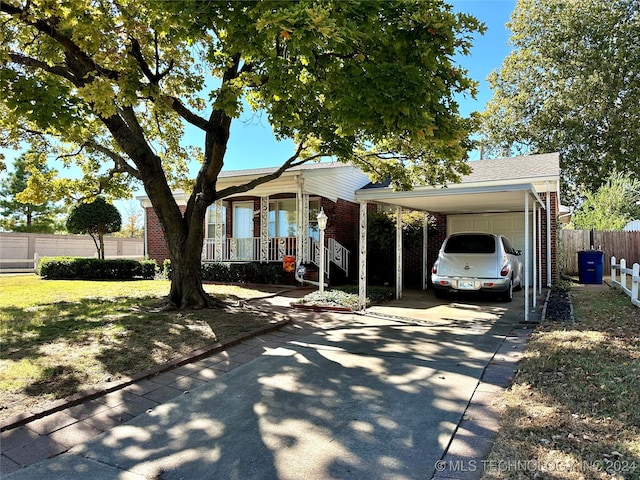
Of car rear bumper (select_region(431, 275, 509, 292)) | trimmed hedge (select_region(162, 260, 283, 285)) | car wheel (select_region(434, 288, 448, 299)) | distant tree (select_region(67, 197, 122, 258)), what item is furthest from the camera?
distant tree (select_region(67, 197, 122, 258))

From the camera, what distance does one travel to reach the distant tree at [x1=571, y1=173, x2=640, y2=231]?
19.7 m

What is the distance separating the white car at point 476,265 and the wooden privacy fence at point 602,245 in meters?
8.48

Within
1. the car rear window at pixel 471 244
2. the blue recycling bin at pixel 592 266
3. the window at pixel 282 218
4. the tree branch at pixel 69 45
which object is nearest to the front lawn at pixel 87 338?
the tree branch at pixel 69 45

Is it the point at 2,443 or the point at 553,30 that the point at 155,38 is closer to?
the point at 2,443

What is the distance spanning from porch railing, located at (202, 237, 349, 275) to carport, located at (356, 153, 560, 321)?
279cm

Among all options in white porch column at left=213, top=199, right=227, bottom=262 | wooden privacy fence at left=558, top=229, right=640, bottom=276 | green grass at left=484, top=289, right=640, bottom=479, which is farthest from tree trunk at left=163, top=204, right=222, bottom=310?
wooden privacy fence at left=558, top=229, right=640, bottom=276

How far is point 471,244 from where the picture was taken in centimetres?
1041

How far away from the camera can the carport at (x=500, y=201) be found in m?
8.47

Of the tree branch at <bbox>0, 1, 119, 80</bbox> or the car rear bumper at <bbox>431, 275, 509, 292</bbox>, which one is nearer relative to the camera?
the tree branch at <bbox>0, 1, 119, 80</bbox>

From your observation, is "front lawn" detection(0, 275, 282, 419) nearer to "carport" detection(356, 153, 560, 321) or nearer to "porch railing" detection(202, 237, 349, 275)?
"carport" detection(356, 153, 560, 321)

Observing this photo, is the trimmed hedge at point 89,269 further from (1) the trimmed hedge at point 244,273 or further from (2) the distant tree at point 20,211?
(2) the distant tree at point 20,211

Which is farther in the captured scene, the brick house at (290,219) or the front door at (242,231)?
the front door at (242,231)

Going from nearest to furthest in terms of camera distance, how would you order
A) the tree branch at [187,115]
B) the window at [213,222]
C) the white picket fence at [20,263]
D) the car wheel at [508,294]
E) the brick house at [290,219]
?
the tree branch at [187,115]
the car wheel at [508,294]
the brick house at [290,219]
the window at [213,222]
the white picket fence at [20,263]

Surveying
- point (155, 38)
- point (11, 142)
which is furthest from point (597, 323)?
point (11, 142)
